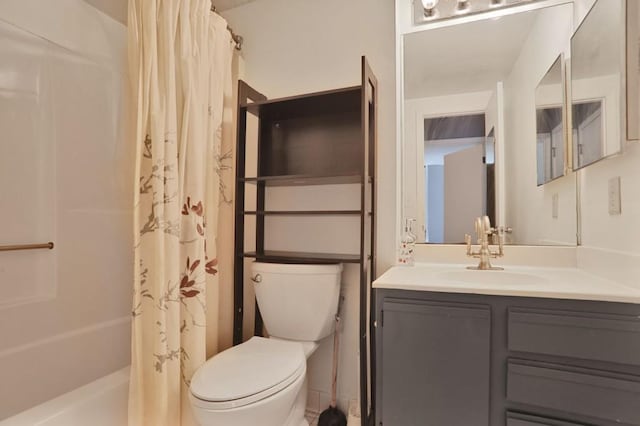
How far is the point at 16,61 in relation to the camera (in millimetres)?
1345

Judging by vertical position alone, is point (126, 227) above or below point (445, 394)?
above

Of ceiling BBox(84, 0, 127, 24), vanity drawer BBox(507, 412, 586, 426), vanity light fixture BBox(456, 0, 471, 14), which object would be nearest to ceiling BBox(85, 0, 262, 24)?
ceiling BBox(84, 0, 127, 24)

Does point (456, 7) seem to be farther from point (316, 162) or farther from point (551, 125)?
point (316, 162)

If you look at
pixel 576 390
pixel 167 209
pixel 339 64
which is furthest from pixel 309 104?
pixel 576 390

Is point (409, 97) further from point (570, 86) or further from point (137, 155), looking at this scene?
point (137, 155)

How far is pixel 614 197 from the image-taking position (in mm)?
1153

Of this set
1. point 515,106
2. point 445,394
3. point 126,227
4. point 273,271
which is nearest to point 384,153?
point 515,106

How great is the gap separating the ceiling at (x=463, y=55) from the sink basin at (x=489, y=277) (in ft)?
2.93

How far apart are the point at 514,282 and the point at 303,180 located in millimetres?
1079

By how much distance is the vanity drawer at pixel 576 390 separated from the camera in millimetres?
934

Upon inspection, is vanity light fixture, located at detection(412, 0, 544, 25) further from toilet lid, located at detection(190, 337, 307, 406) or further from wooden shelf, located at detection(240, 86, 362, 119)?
A: toilet lid, located at detection(190, 337, 307, 406)

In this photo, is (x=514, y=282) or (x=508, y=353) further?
(x=514, y=282)

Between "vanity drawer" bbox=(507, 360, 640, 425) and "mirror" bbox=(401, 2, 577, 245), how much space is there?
665mm

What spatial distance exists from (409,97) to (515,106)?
499mm
